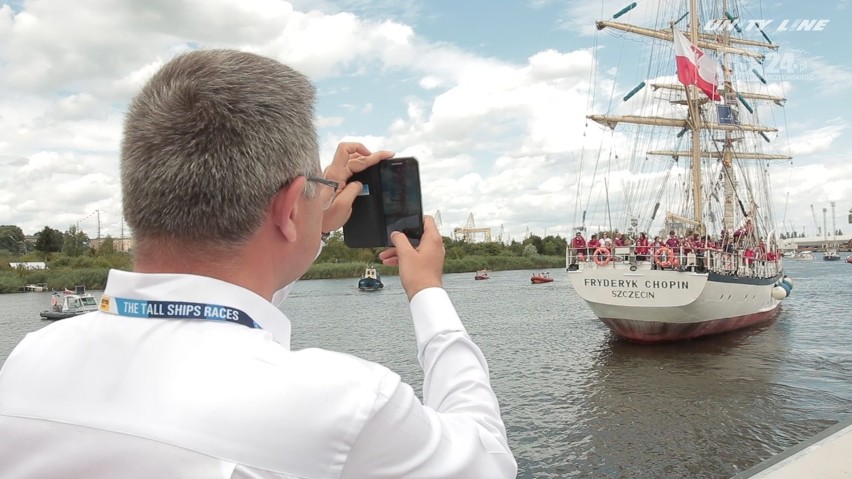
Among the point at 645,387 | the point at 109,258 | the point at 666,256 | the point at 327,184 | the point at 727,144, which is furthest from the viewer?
the point at 109,258

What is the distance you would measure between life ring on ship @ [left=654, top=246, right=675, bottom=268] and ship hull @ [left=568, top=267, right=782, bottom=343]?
1.31 feet

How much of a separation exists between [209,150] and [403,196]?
612 mm

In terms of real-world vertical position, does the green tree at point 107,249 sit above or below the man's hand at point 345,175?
above

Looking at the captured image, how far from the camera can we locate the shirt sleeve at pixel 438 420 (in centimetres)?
115

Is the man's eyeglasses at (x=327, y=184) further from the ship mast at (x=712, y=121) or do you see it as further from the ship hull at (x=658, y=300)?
the ship mast at (x=712, y=121)

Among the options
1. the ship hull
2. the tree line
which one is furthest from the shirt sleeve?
the tree line

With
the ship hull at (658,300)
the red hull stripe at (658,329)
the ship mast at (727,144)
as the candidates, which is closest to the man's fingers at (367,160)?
the ship hull at (658,300)

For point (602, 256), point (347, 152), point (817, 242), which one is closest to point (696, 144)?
point (602, 256)

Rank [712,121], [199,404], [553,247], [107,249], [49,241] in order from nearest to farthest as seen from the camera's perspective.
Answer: [199,404] → [712,121] → [107,249] → [49,241] → [553,247]

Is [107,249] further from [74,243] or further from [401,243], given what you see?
[401,243]

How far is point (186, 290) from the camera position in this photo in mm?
1238

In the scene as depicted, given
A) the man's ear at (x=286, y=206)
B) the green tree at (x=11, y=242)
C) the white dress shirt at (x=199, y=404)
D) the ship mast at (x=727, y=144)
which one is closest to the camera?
the white dress shirt at (x=199, y=404)

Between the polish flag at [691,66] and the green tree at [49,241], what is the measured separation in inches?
4194

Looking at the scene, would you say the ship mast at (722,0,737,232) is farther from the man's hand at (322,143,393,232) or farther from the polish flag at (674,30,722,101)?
the man's hand at (322,143,393,232)
